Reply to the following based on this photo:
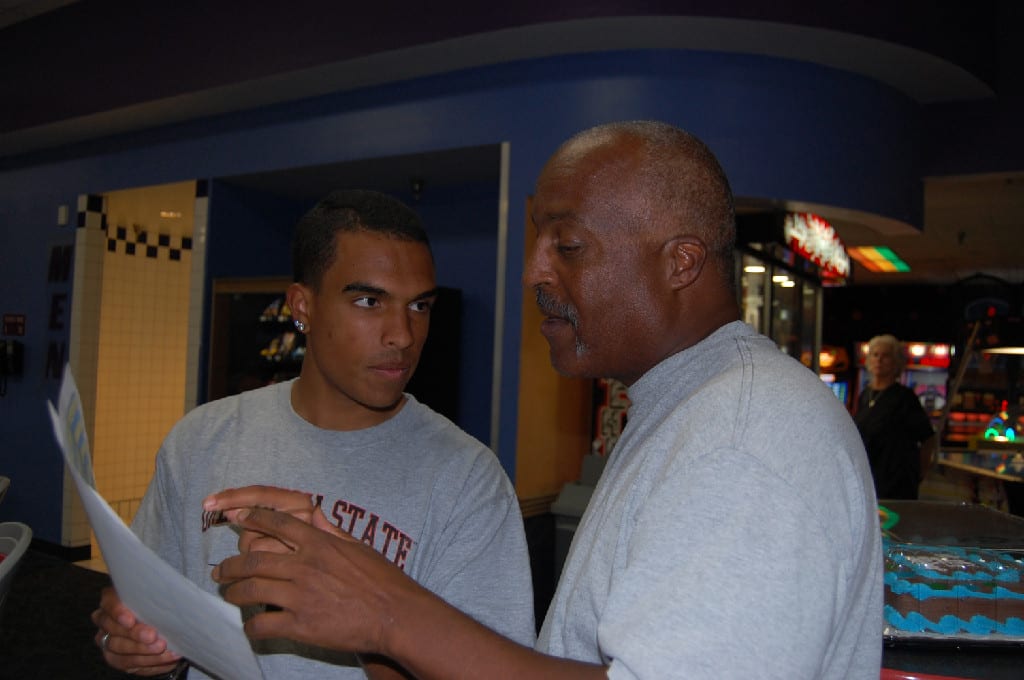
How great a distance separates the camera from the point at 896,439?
4.84 m

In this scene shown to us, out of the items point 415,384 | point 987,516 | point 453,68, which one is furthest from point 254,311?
point 987,516

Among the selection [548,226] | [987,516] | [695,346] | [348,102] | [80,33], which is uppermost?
[80,33]

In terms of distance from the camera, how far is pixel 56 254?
607 centimetres

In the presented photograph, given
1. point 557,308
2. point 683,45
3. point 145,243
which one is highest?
point 683,45

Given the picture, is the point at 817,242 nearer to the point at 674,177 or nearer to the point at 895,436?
the point at 895,436

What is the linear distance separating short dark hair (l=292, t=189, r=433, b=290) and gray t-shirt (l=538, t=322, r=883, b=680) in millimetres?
769

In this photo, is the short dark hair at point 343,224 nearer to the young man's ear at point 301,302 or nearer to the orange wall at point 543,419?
the young man's ear at point 301,302

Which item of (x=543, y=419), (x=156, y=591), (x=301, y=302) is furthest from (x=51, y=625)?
(x=156, y=591)

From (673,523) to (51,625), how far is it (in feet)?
14.5

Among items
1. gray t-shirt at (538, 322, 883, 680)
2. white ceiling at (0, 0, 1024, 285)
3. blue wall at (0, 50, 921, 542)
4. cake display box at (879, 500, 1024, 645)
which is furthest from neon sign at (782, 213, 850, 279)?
gray t-shirt at (538, 322, 883, 680)

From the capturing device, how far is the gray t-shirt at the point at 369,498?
1260 millimetres

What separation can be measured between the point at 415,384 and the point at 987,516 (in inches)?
110

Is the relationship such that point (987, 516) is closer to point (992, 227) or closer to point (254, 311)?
point (254, 311)

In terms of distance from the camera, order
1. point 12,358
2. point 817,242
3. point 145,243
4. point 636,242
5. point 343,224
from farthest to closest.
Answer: point 145,243 → point 12,358 → point 817,242 → point 343,224 → point 636,242
